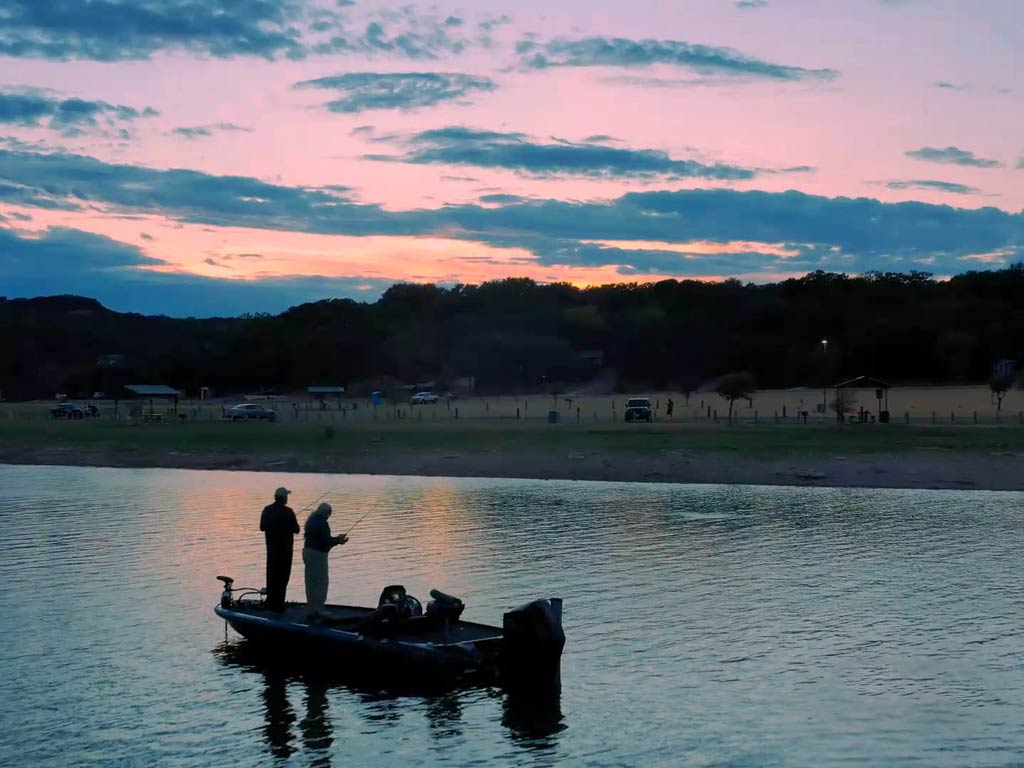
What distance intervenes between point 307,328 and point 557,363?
1839 inches

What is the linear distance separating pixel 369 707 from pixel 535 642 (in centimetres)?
252

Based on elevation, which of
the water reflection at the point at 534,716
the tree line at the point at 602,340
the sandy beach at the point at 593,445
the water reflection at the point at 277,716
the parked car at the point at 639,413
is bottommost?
the water reflection at the point at 534,716

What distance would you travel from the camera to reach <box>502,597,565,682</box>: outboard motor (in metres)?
17.7

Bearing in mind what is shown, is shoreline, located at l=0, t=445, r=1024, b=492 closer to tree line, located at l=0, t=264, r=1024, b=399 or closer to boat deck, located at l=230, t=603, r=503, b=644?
boat deck, located at l=230, t=603, r=503, b=644

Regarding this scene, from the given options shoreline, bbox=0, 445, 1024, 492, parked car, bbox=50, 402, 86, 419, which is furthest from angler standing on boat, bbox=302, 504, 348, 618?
parked car, bbox=50, 402, 86, 419

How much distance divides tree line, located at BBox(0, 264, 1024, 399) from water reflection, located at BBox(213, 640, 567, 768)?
96.8 meters

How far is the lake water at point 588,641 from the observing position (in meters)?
15.4

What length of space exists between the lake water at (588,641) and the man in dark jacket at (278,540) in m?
1.21

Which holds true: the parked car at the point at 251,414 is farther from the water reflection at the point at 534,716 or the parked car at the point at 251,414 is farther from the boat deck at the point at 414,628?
the water reflection at the point at 534,716

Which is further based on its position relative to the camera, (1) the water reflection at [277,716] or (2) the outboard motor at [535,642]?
(2) the outboard motor at [535,642]

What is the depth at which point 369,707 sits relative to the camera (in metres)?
17.4

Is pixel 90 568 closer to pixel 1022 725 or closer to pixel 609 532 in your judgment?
pixel 609 532

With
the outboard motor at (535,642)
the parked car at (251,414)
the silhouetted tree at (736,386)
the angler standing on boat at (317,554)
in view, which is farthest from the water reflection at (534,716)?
the parked car at (251,414)

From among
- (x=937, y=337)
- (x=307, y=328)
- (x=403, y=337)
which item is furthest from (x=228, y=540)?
(x=307, y=328)
